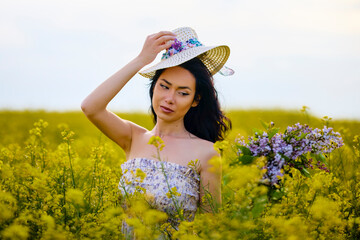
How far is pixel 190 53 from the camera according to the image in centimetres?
360

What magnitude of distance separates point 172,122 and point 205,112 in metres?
0.40

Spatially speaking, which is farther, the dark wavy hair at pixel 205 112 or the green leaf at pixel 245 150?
the dark wavy hair at pixel 205 112

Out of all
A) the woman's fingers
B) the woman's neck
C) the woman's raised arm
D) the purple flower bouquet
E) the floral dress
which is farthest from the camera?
the woman's neck

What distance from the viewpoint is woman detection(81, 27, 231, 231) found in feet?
11.0

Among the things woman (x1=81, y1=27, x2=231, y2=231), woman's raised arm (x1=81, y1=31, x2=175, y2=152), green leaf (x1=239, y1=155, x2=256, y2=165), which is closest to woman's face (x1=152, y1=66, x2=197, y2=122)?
woman (x1=81, y1=27, x2=231, y2=231)

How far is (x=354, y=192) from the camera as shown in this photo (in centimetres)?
384

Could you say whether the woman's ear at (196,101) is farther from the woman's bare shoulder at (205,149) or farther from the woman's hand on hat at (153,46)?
the woman's hand on hat at (153,46)

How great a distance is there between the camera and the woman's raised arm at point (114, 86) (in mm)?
3389

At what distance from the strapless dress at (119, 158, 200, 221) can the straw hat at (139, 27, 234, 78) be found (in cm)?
83

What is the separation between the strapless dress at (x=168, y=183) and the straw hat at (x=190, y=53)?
0.83 meters

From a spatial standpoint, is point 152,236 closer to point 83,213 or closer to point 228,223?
point 228,223

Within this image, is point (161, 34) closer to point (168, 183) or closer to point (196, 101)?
point (196, 101)

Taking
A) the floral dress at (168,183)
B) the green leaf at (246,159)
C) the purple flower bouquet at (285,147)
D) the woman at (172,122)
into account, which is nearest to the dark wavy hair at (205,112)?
the woman at (172,122)

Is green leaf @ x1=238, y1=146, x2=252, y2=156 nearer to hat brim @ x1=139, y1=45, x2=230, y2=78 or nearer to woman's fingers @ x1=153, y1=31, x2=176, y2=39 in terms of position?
hat brim @ x1=139, y1=45, x2=230, y2=78
